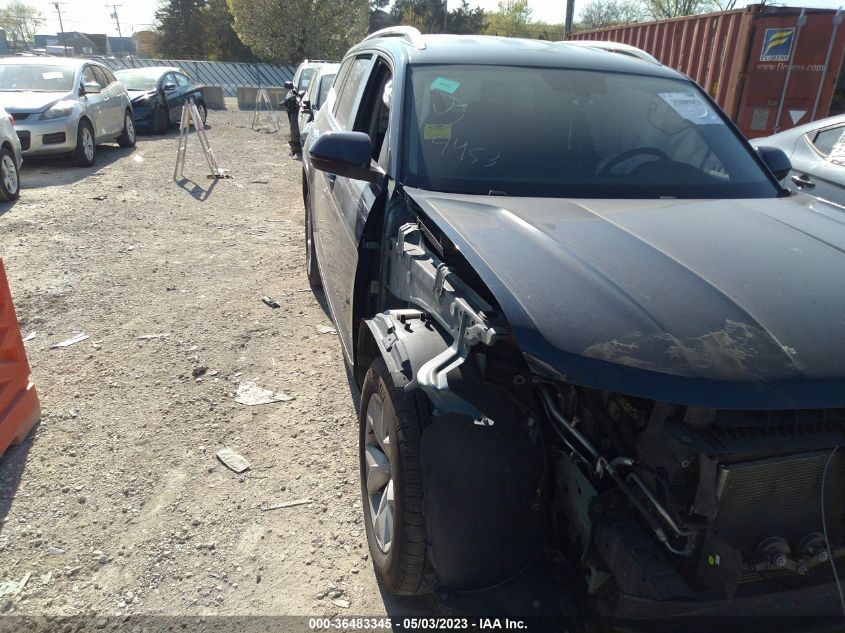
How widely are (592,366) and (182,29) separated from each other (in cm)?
5194

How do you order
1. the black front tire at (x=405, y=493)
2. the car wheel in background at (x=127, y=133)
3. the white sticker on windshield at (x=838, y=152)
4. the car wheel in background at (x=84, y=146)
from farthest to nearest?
1. the car wheel in background at (x=127, y=133)
2. the car wheel in background at (x=84, y=146)
3. the white sticker on windshield at (x=838, y=152)
4. the black front tire at (x=405, y=493)

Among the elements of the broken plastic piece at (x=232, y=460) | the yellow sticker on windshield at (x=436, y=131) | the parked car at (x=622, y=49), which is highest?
the parked car at (x=622, y=49)

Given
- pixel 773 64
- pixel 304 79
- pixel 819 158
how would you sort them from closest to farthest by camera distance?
pixel 819 158 < pixel 773 64 < pixel 304 79

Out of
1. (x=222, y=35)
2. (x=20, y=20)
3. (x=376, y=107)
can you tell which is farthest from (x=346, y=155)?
(x=20, y=20)

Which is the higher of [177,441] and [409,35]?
[409,35]

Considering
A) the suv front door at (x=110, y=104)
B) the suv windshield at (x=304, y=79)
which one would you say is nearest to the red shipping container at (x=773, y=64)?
the suv windshield at (x=304, y=79)

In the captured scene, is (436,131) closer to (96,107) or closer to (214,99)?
(96,107)

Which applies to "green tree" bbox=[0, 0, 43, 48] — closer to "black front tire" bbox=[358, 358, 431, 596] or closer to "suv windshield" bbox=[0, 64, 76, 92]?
"suv windshield" bbox=[0, 64, 76, 92]

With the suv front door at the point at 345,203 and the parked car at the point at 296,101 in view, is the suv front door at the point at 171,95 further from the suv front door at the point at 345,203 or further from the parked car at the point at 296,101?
the suv front door at the point at 345,203

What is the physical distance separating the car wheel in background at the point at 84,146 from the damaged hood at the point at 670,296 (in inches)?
409

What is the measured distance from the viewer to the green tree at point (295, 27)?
3362 centimetres

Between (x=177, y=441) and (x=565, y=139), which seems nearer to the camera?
(x=565, y=139)

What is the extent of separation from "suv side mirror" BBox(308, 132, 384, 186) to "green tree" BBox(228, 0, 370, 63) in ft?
114

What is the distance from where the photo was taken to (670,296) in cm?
180
